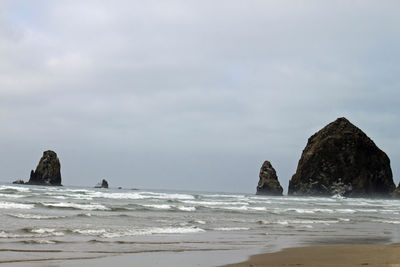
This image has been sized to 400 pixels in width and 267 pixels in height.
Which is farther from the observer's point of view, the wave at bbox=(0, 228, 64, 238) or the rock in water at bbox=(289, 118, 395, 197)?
the rock in water at bbox=(289, 118, 395, 197)

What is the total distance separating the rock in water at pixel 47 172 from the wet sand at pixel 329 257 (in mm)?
96244

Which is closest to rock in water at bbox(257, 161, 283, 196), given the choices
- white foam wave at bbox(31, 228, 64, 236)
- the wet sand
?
white foam wave at bbox(31, 228, 64, 236)

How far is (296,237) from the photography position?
50.2ft

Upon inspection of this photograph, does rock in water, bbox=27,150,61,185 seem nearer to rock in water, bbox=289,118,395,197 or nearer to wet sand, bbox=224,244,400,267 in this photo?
rock in water, bbox=289,118,395,197

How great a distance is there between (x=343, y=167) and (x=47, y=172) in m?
67.7

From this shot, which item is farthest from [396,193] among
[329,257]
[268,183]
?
[329,257]

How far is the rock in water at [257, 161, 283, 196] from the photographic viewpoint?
96338 mm

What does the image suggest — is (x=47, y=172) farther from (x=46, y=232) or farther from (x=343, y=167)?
(x=46, y=232)

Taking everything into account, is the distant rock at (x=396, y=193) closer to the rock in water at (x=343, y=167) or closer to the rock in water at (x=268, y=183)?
the rock in water at (x=343, y=167)

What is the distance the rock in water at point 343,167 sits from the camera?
96.1 metres

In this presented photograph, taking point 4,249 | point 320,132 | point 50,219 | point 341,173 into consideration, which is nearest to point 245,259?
point 4,249

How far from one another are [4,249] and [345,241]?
10.4 metres

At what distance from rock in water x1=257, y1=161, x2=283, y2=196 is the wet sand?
85.2 m

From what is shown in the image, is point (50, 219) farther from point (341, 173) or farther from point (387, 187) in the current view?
point (387, 187)
